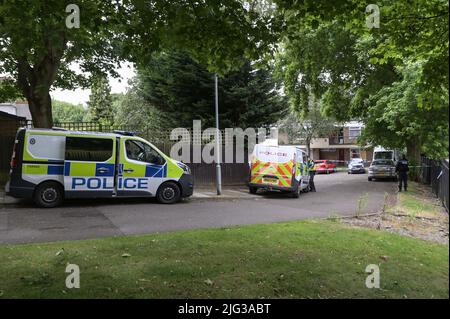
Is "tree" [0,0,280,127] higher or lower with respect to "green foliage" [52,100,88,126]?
lower

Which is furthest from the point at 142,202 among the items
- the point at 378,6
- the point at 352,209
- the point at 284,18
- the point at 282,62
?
the point at 282,62

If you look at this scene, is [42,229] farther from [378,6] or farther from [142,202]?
[378,6]

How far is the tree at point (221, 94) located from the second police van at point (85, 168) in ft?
27.7

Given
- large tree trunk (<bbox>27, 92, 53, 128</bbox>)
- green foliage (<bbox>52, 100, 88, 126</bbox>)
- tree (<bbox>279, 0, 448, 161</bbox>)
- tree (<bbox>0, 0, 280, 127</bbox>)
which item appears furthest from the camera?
green foliage (<bbox>52, 100, 88, 126</bbox>)

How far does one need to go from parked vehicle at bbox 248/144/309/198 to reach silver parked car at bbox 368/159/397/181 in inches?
530

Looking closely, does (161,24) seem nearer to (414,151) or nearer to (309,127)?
(414,151)

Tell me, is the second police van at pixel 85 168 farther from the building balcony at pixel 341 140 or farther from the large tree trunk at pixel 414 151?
the building balcony at pixel 341 140

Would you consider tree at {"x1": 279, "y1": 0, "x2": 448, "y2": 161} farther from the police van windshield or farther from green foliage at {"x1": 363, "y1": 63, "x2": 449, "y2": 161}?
the police van windshield

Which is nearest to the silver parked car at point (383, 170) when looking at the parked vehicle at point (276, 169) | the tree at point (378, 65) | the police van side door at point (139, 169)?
the tree at point (378, 65)

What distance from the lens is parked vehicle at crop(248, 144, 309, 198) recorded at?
16.8 metres

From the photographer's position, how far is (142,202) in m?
13.7

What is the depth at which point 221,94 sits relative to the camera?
21.5 metres

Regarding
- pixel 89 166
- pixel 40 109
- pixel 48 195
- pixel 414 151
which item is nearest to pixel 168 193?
pixel 89 166

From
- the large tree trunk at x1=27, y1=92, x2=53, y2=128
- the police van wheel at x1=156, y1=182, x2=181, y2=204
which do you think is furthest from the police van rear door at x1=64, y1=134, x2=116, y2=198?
the large tree trunk at x1=27, y1=92, x2=53, y2=128
